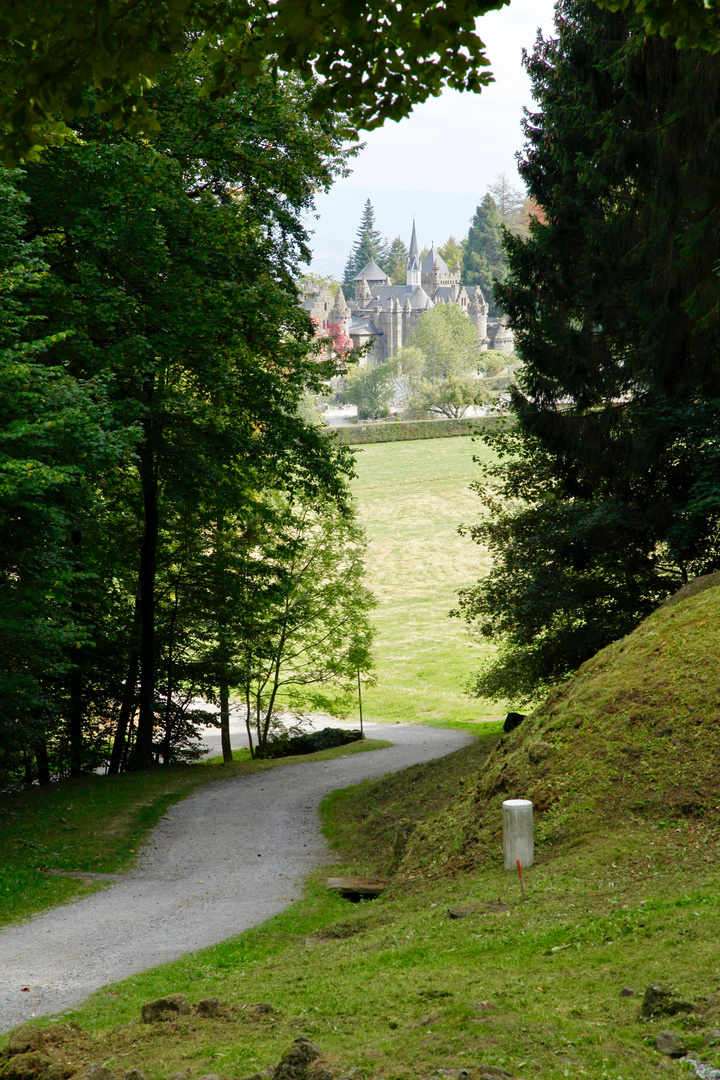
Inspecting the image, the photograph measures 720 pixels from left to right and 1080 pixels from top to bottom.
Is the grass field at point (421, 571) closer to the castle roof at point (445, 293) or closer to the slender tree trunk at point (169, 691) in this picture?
the slender tree trunk at point (169, 691)

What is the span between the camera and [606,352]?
17.7 m

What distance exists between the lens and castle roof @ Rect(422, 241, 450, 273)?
467ft

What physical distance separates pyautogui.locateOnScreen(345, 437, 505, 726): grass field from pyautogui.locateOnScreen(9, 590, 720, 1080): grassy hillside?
39.0 feet

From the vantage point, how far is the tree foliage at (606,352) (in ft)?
45.8

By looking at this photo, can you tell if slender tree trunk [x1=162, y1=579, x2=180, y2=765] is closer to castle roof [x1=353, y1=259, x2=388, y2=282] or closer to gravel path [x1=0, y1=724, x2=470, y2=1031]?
gravel path [x1=0, y1=724, x2=470, y2=1031]

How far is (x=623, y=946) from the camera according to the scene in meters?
5.45

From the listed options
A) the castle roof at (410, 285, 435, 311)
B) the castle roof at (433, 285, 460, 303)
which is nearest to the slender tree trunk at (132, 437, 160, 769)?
the castle roof at (410, 285, 435, 311)

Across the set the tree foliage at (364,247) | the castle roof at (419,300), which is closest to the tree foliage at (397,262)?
the tree foliage at (364,247)

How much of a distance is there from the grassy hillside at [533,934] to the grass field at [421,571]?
11.9 m

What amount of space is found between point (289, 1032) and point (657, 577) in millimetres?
13856

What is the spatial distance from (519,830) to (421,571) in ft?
133

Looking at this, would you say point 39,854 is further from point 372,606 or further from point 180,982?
point 372,606

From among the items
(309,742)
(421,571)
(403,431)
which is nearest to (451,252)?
(403,431)

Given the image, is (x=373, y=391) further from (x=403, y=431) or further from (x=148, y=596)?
(x=148, y=596)
